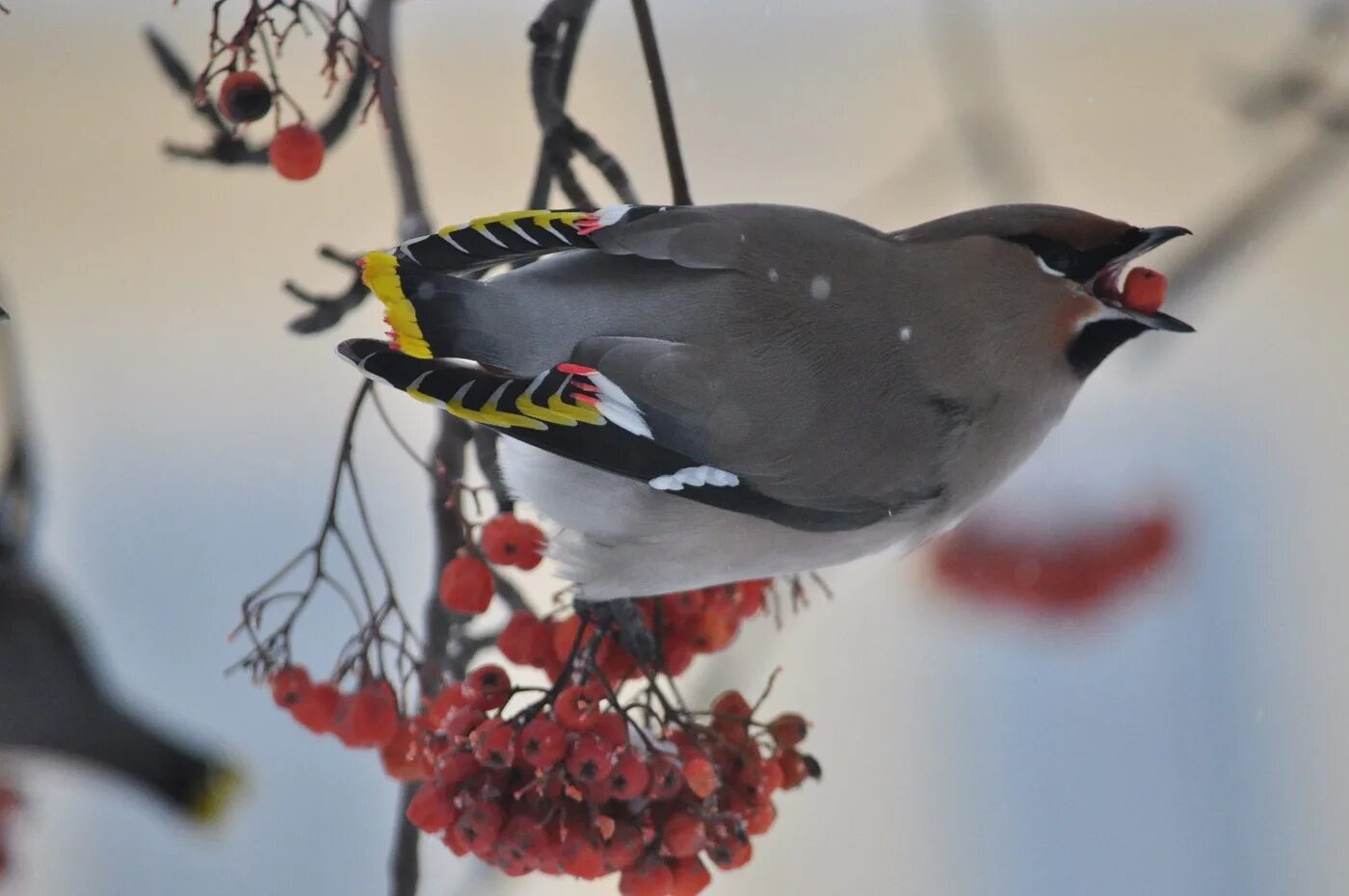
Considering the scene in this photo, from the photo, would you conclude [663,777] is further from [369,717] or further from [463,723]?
[369,717]

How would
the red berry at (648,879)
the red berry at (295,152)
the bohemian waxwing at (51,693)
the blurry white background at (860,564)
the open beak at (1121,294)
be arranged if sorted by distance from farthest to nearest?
1. the blurry white background at (860,564)
2. the bohemian waxwing at (51,693)
3. the red berry at (295,152)
4. the red berry at (648,879)
5. the open beak at (1121,294)

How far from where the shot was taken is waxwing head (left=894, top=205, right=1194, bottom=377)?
0.79 m

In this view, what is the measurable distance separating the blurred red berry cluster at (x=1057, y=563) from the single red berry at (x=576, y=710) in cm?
119

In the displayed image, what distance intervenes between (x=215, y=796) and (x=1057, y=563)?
3.84 ft

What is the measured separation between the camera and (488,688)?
0.88 m

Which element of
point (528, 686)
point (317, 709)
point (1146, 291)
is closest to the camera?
point (1146, 291)

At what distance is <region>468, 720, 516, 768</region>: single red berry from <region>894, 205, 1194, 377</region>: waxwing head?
401 mm

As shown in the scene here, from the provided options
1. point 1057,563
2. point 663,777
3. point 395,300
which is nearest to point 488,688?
point 663,777

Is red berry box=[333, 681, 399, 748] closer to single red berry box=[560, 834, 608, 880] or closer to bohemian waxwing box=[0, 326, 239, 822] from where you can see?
single red berry box=[560, 834, 608, 880]

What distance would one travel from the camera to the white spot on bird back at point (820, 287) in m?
0.85

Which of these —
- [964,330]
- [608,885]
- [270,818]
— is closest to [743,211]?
[964,330]

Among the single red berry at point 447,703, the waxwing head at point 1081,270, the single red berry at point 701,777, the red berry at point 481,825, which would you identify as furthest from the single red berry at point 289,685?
the waxwing head at point 1081,270

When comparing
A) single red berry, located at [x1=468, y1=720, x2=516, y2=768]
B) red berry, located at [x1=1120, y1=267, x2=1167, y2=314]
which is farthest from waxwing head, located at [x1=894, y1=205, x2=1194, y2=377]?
single red berry, located at [x1=468, y1=720, x2=516, y2=768]

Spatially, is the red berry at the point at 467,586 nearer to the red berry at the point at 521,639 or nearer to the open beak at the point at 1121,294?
the red berry at the point at 521,639
